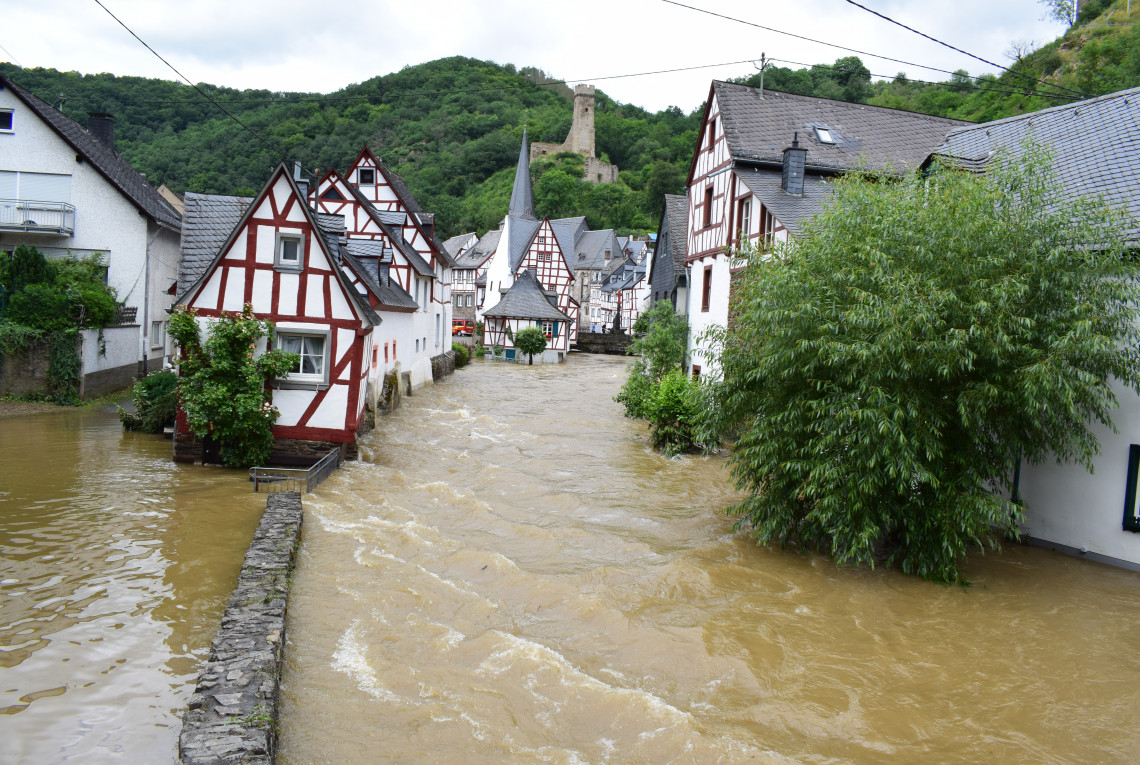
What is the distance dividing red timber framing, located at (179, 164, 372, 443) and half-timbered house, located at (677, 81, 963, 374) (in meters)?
8.11

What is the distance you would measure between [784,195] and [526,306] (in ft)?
104

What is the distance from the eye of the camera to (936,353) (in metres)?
9.48

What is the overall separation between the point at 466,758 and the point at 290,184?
12207 millimetres

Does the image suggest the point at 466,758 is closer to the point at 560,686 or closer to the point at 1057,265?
the point at 560,686

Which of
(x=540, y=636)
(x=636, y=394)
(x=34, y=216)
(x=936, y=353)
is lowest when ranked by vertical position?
(x=540, y=636)

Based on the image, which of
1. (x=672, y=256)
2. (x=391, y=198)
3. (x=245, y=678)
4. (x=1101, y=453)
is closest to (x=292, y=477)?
(x=245, y=678)

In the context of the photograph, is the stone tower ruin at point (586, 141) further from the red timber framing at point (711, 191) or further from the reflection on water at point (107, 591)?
the reflection on water at point (107, 591)

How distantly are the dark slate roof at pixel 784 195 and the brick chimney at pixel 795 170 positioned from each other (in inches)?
7.2

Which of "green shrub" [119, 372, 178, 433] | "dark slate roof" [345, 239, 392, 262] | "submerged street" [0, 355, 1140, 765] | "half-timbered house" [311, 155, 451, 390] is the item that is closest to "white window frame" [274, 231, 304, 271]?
"submerged street" [0, 355, 1140, 765]

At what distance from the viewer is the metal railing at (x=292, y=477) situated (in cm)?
1370

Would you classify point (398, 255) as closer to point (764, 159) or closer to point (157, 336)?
point (157, 336)

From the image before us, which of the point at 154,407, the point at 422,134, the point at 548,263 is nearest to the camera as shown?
the point at 154,407

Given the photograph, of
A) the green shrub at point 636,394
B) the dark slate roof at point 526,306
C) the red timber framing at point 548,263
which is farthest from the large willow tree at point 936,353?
the red timber framing at point 548,263

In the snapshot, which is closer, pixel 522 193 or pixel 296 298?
pixel 296 298
